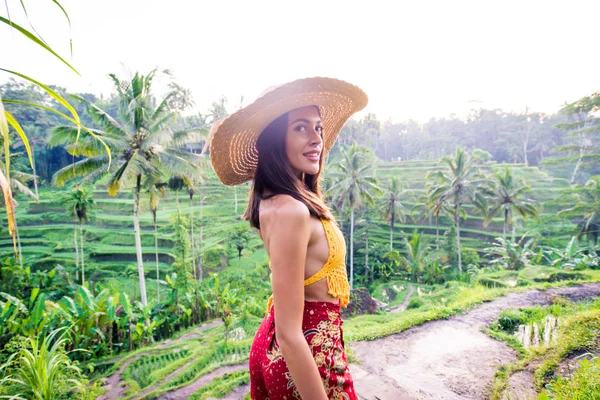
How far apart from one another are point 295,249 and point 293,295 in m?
0.13

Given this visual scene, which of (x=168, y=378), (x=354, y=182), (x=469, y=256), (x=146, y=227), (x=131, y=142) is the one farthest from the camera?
(x=146, y=227)

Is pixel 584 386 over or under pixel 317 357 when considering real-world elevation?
under

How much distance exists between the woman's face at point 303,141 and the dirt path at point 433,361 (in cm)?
240

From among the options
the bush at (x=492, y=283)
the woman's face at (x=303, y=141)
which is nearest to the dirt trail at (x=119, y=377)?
the woman's face at (x=303, y=141)

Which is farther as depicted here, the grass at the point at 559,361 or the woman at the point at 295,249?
the grass at the point at 559,361

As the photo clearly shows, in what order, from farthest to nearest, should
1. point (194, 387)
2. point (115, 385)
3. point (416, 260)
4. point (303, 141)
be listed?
1. point (416, 260)
2. point (115, 385)
3. point (194, 387)
4. point (303, 141)

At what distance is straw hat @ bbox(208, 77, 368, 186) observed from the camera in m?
1.16

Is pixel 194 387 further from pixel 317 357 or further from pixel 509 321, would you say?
pixel 509 321

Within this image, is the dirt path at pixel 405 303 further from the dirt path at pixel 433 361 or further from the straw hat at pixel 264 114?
the straw hat at pixel 264 114

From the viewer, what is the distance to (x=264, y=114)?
1.19 m

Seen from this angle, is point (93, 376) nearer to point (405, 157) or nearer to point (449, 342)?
point (449, 342)

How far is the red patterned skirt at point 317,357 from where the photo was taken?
106 cm

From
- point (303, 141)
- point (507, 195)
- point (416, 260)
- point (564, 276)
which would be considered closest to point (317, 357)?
point (303, 141)

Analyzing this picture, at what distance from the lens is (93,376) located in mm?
5953
